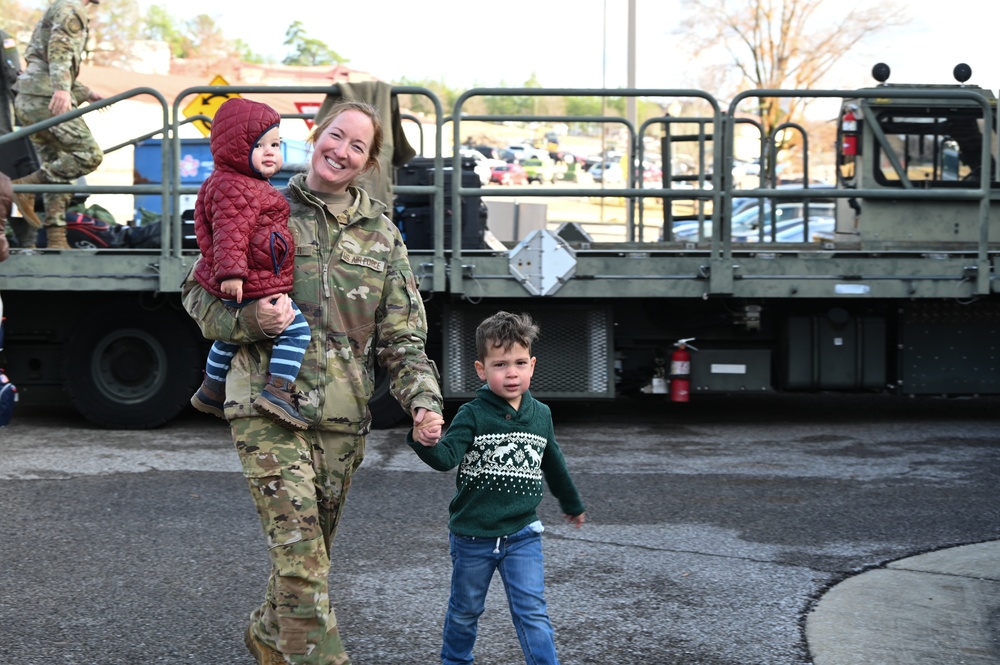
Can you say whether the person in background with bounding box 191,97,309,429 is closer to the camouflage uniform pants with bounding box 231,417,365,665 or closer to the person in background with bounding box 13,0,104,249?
the camouflage uniform pants with bounding box 231,417,365,665

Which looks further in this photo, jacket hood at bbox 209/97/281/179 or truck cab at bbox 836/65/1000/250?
truck cab at bbox 836/65/1000/250

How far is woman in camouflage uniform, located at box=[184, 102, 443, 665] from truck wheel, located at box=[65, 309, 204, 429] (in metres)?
5.77

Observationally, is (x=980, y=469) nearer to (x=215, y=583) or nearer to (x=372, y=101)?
(x=372, y=101)

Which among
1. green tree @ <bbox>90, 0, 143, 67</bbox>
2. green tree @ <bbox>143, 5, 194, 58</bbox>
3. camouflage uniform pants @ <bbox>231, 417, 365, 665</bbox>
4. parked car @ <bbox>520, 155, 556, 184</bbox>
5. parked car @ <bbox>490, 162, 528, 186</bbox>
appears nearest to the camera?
camouflage uniform pants @ <bbox>231, 417, 365, 665</bbox>

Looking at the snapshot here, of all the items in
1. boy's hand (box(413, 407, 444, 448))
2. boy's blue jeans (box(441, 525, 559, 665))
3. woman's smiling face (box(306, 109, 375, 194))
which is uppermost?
woman's smiling face (box(306, 109, 375, 194))

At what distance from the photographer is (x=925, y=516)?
22.8 ft

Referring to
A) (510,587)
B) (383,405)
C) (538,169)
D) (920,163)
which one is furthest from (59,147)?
(538,169)

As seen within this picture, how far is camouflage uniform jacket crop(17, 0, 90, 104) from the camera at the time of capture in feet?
29.9

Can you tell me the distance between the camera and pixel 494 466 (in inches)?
155

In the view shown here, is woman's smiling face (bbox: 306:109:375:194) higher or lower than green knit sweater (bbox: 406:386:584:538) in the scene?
higher

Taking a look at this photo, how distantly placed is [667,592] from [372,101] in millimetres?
4245

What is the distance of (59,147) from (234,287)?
6277mm

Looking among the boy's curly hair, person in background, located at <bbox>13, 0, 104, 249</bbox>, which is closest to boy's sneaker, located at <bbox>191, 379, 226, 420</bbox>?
the boy's curly hair

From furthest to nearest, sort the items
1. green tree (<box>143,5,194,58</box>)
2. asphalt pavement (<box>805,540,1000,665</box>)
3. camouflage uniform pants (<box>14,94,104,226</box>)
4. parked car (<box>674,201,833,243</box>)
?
green tree (<box>143,5,194,58</box>) → parked car (<box>674,201,833,243</box>) → camouflage uniform pants (<box>14,94,104,226</box>) → asphalt pavement (<box>805,540,1000,665</box>)
